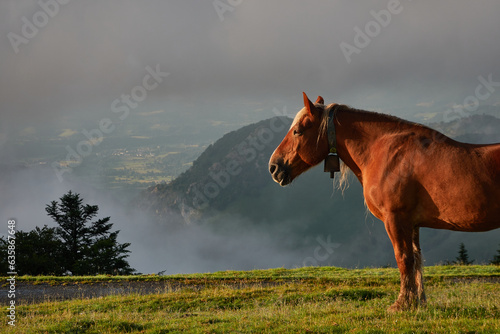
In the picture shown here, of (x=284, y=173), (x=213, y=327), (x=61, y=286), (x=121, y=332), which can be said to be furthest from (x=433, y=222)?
(x=61, y=286)

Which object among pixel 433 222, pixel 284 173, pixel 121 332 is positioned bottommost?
pixel 121 332

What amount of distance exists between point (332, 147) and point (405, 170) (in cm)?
144

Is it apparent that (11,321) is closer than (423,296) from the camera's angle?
No

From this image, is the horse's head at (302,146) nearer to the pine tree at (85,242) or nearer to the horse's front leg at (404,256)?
the horse's front leg at (404,256)

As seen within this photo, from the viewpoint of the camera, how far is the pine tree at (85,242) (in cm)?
4097

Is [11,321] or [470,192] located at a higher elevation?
[470,192]

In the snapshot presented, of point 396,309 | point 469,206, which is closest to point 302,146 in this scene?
point 469,206

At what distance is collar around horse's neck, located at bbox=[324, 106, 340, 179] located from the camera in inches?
321

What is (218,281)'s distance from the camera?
17375mm

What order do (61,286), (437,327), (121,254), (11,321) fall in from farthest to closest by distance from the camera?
1. (121,254)
2. (61,286)
3. (11,321)
4. (437,327)

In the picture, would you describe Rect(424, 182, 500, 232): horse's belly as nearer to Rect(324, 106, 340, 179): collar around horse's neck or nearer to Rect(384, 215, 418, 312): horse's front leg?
Rect(384, 215, 418, 312): horse's front leg

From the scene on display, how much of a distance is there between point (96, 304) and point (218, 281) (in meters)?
6.43

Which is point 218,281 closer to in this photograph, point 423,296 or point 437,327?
point 423,296

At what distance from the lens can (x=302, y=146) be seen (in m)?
8.28
